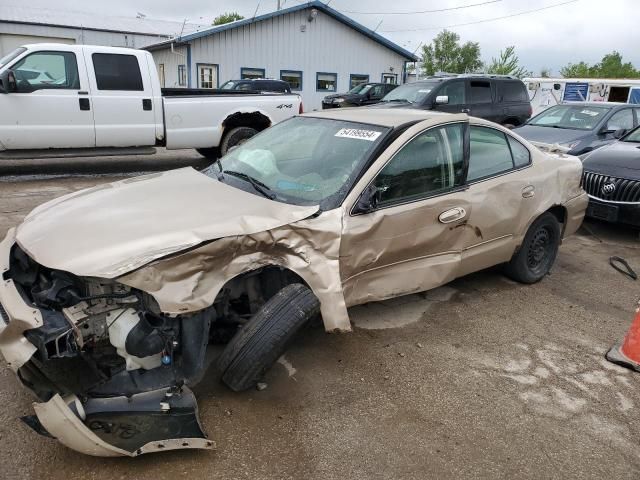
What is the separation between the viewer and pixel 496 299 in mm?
4520

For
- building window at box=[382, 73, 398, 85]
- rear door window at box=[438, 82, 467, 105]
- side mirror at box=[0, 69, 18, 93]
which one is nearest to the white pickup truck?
side mirror at box=[0, 69, 18, 93]

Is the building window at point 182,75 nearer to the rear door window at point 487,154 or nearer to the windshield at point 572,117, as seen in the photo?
the windshield at point 572,117

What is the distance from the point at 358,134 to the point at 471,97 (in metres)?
9.09

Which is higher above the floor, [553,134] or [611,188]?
[553,134]

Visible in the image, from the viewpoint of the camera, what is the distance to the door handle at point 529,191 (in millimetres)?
4336

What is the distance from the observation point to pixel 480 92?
474 inches

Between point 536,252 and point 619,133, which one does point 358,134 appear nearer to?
point 536,252

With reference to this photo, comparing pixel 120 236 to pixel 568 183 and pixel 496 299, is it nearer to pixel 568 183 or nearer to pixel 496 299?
pixel 496 299

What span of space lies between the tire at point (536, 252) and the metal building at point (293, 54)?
21090 mm

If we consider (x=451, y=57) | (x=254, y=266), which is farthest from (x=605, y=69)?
(x=254, y=266)

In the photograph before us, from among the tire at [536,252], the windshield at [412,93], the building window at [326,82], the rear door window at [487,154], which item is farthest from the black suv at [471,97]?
the building window at [326,82]

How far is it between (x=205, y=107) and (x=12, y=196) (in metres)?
3.43

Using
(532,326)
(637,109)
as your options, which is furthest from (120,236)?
(637,109)

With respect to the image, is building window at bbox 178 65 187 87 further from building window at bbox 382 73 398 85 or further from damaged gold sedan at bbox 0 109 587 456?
damaged gold sedan at bbox 0 109 587 456
